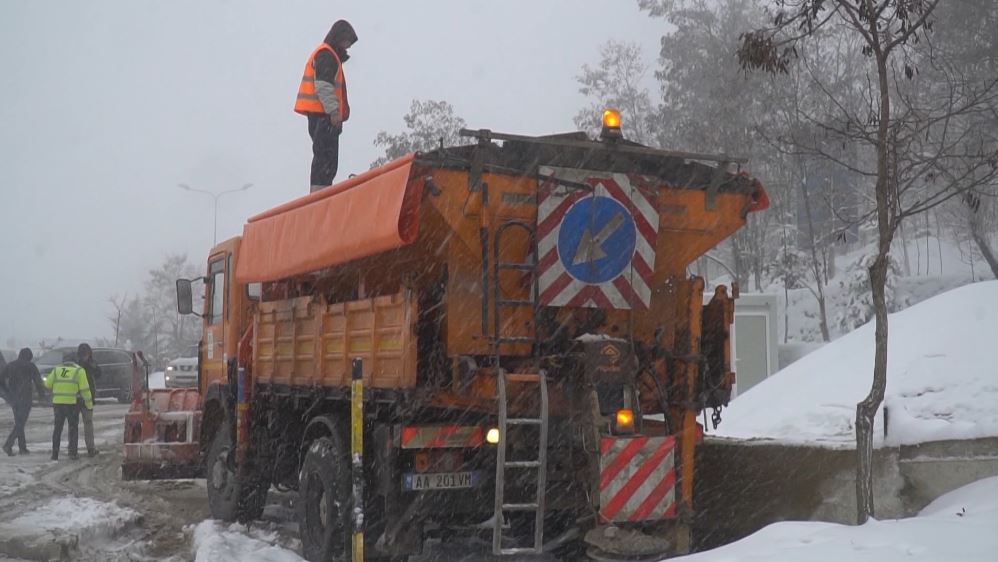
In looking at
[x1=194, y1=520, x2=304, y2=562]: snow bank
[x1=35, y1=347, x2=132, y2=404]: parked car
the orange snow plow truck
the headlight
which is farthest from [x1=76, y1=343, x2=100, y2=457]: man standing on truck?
the headlight

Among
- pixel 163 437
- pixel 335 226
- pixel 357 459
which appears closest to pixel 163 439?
pixel 163 437

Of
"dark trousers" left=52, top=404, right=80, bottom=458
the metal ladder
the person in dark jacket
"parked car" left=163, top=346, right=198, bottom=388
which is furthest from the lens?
"parked car" left=163, top=346, right=198, bottom=388

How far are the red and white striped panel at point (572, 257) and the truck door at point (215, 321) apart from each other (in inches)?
181

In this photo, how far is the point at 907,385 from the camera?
9859 mm

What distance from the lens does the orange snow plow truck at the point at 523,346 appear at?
6.52 metres

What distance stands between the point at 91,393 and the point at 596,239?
485 inches

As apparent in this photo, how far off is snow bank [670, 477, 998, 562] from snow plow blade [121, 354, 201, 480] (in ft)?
22.0

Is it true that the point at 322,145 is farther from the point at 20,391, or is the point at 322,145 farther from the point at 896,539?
the point at 20,391

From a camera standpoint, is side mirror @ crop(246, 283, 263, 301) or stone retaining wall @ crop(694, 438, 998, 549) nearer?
stone retaining wall @ crop(694, 438, 998, 549)

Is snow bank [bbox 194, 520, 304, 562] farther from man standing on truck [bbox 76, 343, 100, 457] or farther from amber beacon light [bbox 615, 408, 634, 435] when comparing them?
man standing on truck [bbox 76, 343, 100, 457]

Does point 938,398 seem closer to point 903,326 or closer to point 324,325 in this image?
point 903,326

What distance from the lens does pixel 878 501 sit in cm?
802

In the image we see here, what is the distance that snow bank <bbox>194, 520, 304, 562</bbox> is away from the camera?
7984 mm

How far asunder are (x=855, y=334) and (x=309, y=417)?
7904 millimetres
